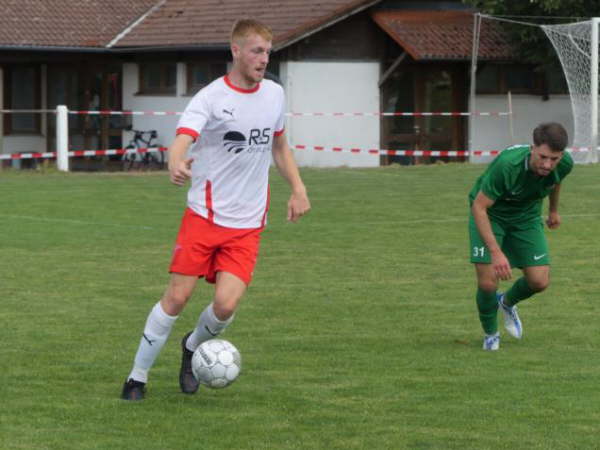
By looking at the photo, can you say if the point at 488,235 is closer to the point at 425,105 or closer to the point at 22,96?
the point at 425,105

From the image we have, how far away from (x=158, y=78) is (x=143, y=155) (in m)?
2.82

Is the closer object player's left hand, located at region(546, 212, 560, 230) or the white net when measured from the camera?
player's left hand, located at region(546, 212, 560, 230)

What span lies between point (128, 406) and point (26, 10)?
30.4 meters

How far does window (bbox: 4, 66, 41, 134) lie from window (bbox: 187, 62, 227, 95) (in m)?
4.06

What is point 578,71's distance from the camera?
105 ft

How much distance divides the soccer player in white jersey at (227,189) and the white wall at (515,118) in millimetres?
29545

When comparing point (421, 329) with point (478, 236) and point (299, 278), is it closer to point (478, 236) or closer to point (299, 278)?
point (478, 236)

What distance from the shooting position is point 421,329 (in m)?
10.8

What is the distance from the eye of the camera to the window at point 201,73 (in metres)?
36.2

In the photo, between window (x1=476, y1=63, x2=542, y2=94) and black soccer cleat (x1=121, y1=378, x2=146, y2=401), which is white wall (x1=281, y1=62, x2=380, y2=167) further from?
black soccer cleat (x1=121, y1=378, x2=146, y2=401)

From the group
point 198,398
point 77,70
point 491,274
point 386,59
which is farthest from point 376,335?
point 77,70

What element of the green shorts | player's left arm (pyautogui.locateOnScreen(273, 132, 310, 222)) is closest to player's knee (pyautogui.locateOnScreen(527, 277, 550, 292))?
the green shorts

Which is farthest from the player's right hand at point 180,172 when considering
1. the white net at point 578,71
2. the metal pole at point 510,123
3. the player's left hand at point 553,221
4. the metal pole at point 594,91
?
the metal pole at point 510,123

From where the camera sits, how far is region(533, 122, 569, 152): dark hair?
872 centimetres
